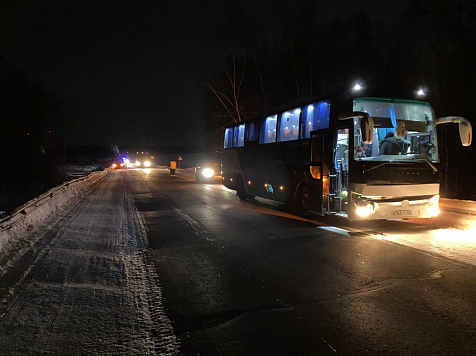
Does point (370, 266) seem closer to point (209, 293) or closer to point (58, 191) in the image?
point (209, 293)

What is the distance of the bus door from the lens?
10.4m

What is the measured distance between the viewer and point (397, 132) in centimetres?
916

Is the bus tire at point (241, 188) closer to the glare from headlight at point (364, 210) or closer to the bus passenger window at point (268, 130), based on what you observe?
the bus passenger window at point (268, 130)

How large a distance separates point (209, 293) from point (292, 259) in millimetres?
2225

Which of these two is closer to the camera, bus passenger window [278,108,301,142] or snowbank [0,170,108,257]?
snowbank [0,170,108,257]

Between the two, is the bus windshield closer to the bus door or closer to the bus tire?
the bus door

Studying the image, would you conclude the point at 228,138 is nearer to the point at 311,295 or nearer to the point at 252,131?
the point at 252,131

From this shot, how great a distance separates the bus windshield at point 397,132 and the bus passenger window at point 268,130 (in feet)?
15.6

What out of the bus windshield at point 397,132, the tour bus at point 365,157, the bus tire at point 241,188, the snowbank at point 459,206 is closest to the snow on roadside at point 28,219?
the bus tire at point 241,188

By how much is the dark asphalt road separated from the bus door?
1.48 metres

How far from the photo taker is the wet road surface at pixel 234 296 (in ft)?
12.5

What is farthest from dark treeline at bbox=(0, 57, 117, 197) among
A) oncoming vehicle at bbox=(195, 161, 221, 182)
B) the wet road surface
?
the wet road surface

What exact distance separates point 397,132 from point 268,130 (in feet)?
18.8


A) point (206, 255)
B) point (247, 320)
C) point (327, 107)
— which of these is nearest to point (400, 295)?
point (247, 320)
